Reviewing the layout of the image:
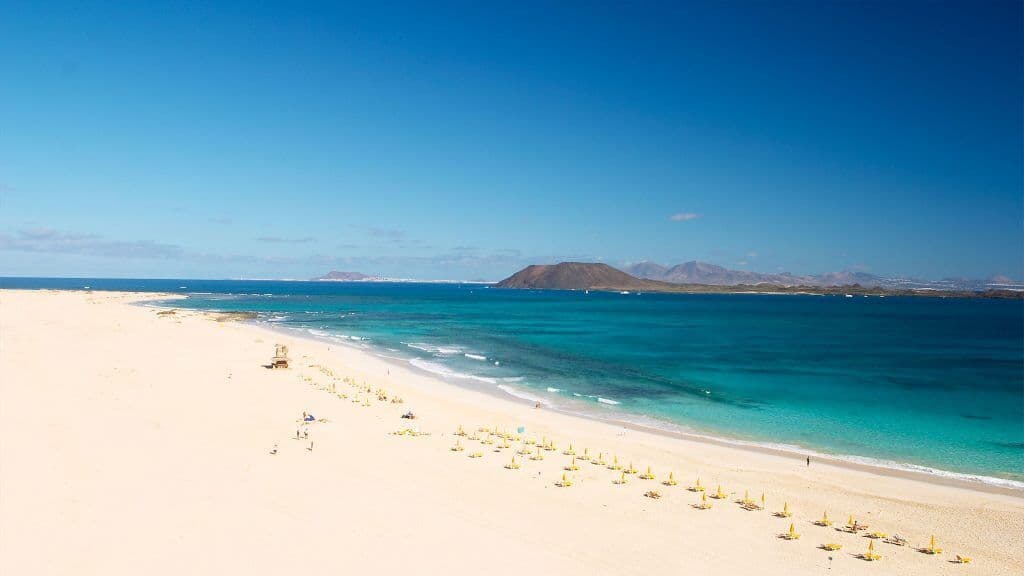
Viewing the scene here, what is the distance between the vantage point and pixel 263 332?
60969mm

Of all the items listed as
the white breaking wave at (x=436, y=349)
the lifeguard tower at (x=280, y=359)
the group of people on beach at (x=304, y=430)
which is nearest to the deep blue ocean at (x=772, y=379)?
the white breaking wave at (x=436, y=349)

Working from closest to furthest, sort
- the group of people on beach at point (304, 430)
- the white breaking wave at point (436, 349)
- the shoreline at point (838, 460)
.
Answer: the group of people on beach at point (304, 430) → the shoreline at point (838, 460) → the white breaking wave at point (436, 349)

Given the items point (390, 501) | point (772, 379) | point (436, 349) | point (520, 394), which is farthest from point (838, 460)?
point (436, 349)

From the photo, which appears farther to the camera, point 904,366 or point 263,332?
point 263,332

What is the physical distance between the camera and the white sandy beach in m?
10.5

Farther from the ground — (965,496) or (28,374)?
(28,374)

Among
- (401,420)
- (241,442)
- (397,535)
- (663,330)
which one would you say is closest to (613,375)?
A: (401,420)

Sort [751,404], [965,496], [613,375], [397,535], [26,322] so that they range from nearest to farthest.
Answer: [397,535] < [965,496] < [751,404] < [613,375] < [26,322]

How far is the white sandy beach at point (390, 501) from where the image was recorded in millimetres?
10500

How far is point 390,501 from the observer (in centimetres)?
1323

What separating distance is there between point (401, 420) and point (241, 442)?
6387 millimetres

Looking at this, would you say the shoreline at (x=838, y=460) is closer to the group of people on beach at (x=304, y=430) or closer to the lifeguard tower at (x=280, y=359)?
the group of people on beach at (x=304, y=430)

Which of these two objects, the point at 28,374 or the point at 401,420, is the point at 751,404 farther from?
the point at 28,374

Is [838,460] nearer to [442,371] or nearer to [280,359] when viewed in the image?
[442,371]
